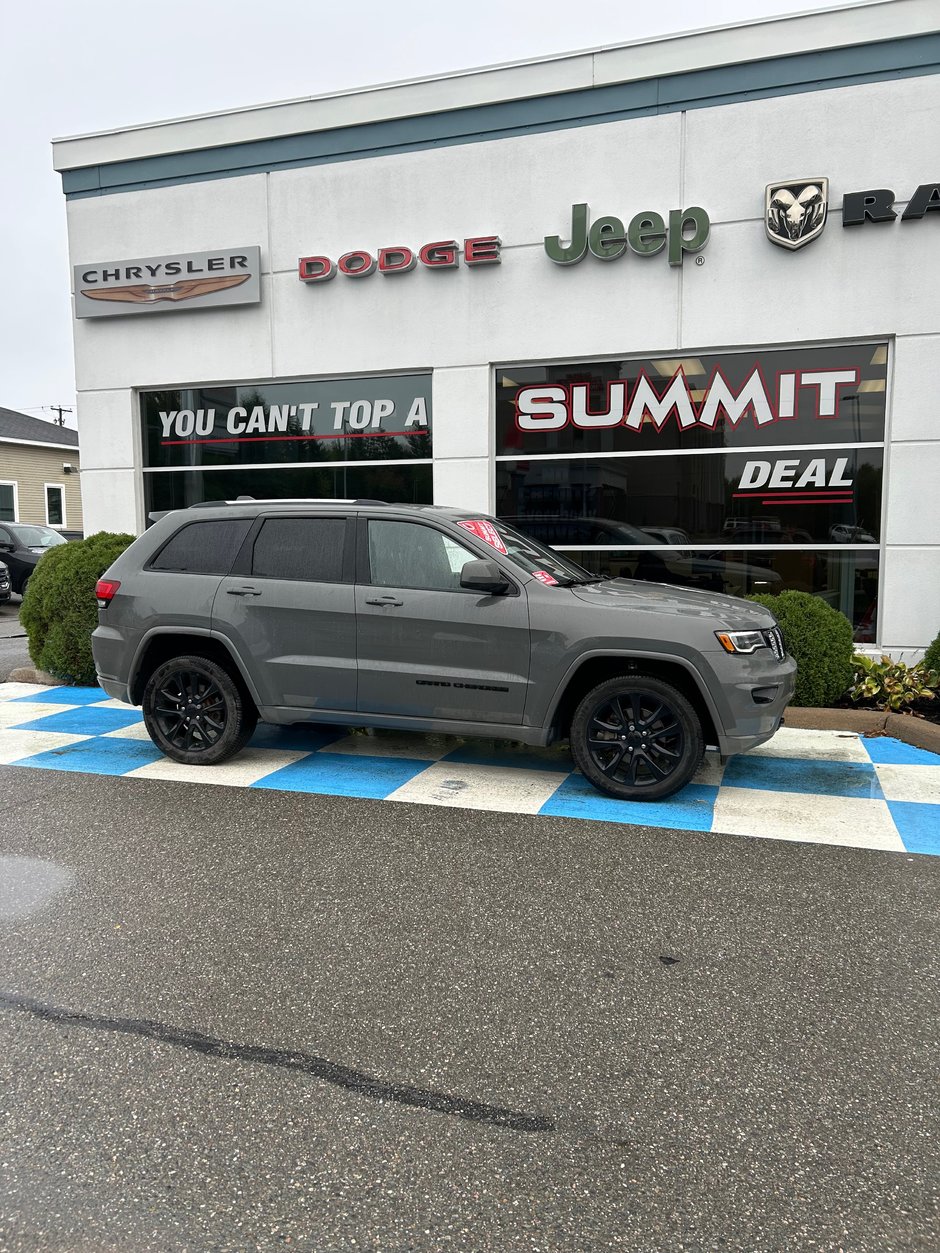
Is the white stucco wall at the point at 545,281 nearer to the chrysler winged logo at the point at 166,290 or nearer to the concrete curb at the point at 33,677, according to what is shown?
the chrysler winged logo at the point at 166,290

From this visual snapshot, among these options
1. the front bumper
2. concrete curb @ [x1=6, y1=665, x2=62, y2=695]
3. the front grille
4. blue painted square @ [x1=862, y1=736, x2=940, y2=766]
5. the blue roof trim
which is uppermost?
the blue roof trim

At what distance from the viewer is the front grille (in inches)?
220

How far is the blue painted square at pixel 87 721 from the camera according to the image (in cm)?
754

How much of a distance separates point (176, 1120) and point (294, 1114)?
32 centimetres

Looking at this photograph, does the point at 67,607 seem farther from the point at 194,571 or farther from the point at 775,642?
the point at 775,642

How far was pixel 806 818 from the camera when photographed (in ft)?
17.2

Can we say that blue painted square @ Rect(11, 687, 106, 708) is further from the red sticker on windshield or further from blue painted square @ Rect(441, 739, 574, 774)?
the red sticker on windshield

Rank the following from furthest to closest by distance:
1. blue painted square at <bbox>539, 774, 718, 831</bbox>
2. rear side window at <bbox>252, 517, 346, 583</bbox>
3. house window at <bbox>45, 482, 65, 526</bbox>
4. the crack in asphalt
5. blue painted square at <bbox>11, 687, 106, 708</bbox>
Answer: house window at <bbox>45, 482, 65, 526</bbox>, blue painted square at <bbox>11, 687, 106, 708</bbox>, rear side window at <bbox>252, 517, 346, 583</bbox>, blue painted square at <bbox>539, 774, 718, 831</bbox>, the crack in asphalt

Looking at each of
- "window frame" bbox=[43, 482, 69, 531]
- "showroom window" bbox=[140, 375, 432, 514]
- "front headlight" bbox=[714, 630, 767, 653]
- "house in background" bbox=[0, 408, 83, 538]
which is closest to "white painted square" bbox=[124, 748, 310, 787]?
"front headlight" bbox=[714, 630, 767, 653]

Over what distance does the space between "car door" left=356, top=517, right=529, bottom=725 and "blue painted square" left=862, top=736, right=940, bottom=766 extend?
2901mm

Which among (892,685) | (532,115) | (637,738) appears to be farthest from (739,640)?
(532,115)

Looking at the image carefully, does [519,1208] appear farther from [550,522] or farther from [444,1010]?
[550,522]

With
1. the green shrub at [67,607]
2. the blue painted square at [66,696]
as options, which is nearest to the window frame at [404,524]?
the green shrub at [67,607]

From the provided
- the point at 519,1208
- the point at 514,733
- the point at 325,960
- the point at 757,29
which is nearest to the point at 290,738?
the point at 514,733
